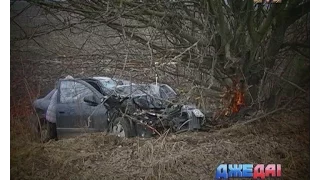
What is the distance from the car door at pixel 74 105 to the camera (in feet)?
8.42

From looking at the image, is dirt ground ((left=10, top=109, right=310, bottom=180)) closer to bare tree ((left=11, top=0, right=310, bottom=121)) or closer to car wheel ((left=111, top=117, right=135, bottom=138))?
car wheel ((left=111, top=117, right=135, bottom=138))

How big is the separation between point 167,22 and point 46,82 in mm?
844

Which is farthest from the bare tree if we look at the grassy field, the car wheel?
the car wheel

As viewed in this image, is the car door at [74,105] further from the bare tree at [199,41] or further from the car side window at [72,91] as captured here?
the bare tree at [199,41]

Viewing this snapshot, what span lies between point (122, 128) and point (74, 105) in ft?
1.07

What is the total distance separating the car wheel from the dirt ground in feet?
0.12

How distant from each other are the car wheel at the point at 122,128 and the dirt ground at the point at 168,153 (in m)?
0.04

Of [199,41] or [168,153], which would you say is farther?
[199,41]

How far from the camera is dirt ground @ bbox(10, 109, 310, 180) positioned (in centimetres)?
Answer: 255

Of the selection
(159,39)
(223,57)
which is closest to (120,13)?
(159,39)

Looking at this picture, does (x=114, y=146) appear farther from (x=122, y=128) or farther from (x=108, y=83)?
(x=108, y=83)

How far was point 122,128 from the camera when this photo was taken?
2.61 meters

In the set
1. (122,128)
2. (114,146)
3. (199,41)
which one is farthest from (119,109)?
(199,41)

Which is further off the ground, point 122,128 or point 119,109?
point 119,109
